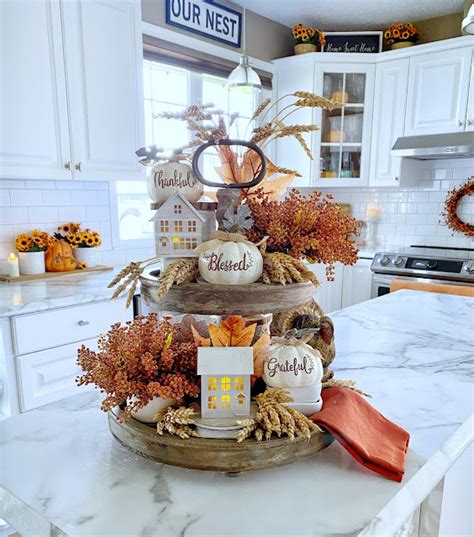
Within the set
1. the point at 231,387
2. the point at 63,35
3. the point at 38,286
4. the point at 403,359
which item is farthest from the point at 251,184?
the point at 63,35

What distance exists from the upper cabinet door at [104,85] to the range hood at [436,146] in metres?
1.96

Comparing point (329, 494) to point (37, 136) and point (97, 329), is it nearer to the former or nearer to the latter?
point (97, 329)

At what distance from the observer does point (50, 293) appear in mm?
1953

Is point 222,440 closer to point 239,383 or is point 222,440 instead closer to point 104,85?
point 239,383

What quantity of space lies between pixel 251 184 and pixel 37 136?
1723mm

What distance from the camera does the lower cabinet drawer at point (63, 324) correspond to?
1.79 m

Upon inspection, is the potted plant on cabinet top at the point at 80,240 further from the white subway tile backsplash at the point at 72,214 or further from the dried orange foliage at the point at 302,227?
the dried orange foliage at the point at 302,227

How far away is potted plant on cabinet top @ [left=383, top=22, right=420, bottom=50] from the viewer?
11.0ft

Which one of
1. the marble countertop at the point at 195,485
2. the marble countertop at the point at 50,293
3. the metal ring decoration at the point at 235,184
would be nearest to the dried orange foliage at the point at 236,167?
the metal ring decoration at the point at 235,184

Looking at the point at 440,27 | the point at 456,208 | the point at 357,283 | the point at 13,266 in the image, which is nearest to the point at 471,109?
the point at 456,208

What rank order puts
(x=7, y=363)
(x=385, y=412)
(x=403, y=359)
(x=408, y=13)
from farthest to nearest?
(x=408, y=13) → (x=7, y=363) → (x=403, y=359) → (x=385, y=412)

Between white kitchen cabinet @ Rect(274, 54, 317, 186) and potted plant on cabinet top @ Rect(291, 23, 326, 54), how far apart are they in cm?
9

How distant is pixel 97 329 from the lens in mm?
2062

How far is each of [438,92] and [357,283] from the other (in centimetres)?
154
